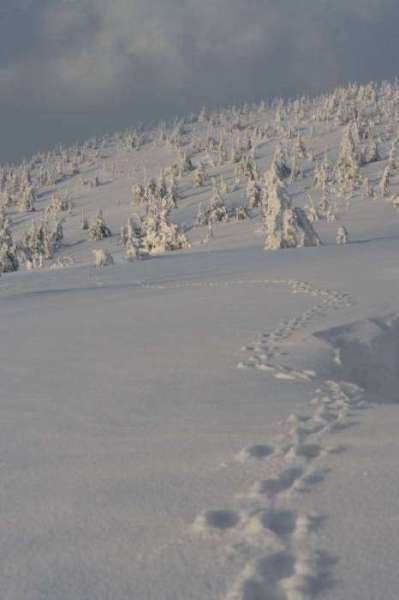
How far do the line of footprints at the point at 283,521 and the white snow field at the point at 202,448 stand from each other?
1 centimetres

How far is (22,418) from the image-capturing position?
6.02 metres

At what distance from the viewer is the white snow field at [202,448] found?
326 centimetres

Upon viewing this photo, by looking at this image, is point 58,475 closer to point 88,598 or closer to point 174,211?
point 88,598

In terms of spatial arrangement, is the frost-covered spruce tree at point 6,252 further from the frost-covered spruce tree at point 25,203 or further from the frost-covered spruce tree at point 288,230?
the frost-covered spruce tree at point 25,203

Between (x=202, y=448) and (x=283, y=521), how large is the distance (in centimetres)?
137

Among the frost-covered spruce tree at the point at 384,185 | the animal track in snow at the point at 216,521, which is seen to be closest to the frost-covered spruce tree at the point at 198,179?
the frost-covered spruce tree at the point at 384,185

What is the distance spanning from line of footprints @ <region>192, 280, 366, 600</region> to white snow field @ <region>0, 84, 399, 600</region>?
0.04ft

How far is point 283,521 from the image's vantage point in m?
3.77

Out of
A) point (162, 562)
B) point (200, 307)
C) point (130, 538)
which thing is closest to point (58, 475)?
point (130, 538)

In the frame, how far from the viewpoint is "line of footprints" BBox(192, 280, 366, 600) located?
10.3ft

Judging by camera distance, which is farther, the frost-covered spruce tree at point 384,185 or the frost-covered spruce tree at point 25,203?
the frost-covered spruce tree at point 25,203

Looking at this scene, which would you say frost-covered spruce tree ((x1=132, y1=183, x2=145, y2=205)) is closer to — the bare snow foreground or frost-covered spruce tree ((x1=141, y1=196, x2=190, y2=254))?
frost-covered spruce tree ((x1=141, y1=196, x2=190, y2=254))

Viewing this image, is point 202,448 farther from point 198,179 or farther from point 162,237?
point 198,179

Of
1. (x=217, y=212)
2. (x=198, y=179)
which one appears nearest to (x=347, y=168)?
(x=217, y=212)
